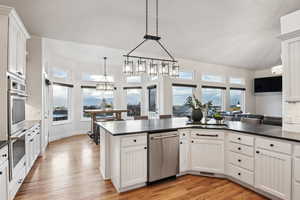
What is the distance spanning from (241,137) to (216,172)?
2.68ft

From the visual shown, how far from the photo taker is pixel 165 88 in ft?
21.0

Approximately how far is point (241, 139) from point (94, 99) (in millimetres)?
6602

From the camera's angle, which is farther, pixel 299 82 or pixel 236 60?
pixel 236 60

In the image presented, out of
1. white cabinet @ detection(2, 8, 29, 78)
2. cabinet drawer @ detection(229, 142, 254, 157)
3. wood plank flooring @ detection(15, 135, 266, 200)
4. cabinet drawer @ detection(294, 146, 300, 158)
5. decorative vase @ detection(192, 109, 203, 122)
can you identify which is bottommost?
wood plank flooring @ detection(15, 135, 266, 200)

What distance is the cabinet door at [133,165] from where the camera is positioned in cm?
252

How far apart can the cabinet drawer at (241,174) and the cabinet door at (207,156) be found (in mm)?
170

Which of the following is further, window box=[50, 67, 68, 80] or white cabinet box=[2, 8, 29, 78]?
window box=[50, 67, 68, 80]

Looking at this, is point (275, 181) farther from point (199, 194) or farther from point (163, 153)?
point (163, 153)

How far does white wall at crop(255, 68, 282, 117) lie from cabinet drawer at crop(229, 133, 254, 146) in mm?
7328

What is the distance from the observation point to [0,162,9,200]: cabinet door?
182 cm

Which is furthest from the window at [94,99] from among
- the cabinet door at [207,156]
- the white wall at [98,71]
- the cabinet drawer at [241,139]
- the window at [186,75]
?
the cabinet drawer at [241,139]

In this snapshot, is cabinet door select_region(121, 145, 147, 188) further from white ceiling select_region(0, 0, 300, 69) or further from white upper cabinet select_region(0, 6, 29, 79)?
white ceiling select_region(0, 0, 300, 69)

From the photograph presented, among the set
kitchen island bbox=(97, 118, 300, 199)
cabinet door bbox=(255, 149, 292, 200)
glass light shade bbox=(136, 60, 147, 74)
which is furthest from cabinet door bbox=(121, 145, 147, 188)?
cabinet door bbox=(255, 149, 292, 200)

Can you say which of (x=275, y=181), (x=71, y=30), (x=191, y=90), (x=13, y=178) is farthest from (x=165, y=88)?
(x=13, y=178)
